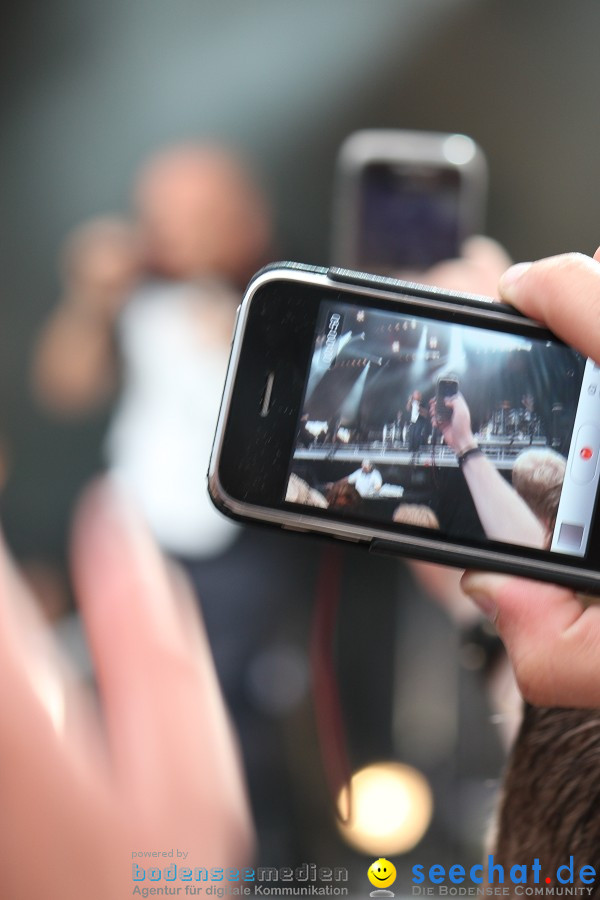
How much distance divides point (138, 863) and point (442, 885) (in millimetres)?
452

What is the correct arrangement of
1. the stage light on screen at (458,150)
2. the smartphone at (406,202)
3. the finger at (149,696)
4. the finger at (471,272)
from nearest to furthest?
the finger at (149,696) < the finger at (471,272) < the smartphone at (406,202) < the stage light on screen at (458,150)

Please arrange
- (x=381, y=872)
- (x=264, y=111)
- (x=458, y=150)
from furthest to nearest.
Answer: (x=264, y=111) < (x=458, y=150) < (x=381, y=872)

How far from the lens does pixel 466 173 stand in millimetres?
771

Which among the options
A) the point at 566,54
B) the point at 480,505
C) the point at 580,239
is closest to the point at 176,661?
the point at 480,505

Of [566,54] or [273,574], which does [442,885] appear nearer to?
[273,574]

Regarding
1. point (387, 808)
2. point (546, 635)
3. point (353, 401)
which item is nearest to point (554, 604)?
point (546, 635)

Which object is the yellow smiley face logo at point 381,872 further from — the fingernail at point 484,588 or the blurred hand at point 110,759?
the fingernail at point 484,588

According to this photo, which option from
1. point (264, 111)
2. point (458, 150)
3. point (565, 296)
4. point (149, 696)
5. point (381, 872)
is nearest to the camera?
point (565, 296)

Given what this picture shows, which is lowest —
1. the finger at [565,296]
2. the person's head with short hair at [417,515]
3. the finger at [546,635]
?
the finger at [546,635]

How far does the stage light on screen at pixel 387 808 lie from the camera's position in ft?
2.68

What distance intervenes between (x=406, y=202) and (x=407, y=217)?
20mm

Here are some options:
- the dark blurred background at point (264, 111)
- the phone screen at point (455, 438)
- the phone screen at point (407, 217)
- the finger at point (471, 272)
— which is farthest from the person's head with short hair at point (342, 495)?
the dark blurred background at point (264, 111)

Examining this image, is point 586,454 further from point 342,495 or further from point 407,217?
point 407,217

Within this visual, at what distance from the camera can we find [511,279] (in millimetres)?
345
